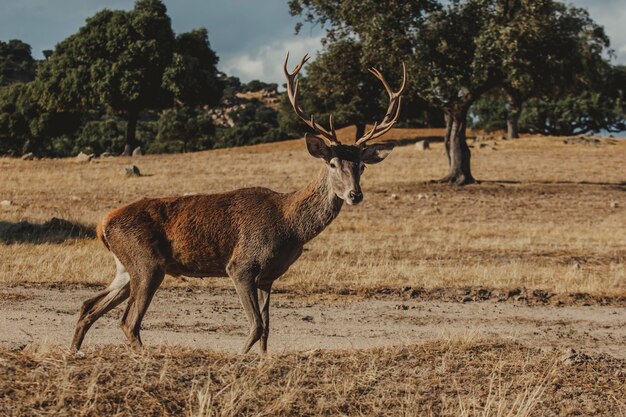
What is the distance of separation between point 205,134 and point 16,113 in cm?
1889

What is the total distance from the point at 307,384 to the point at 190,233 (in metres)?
2.58

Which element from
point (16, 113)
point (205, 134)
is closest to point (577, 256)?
point (16, 113)

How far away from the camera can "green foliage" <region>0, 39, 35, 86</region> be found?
95250 millimetres

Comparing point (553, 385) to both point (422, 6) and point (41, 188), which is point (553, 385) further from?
point (41, 188)

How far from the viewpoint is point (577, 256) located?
61.4 feet

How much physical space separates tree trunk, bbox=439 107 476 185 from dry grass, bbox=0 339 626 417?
25890 millimetres

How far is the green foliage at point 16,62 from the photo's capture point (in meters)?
95.2

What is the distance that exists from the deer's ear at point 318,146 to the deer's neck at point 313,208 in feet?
0.52

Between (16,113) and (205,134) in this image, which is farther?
(205,134)

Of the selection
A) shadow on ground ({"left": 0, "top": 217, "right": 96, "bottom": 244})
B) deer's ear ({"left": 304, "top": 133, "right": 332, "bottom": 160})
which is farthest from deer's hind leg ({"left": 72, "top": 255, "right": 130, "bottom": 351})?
shadow on ground ({"left": 0, "top": 217, "right": 96, "bottom": 244})

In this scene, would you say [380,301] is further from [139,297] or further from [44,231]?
[44,231]

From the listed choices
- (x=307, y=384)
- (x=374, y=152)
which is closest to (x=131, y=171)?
(x=374, y=152)

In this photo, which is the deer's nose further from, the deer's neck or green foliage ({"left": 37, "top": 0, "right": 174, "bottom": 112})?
green foliage ({"left": 37, "top": 0, "right": 174, "bottom": 112})

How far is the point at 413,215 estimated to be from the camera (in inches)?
1038
